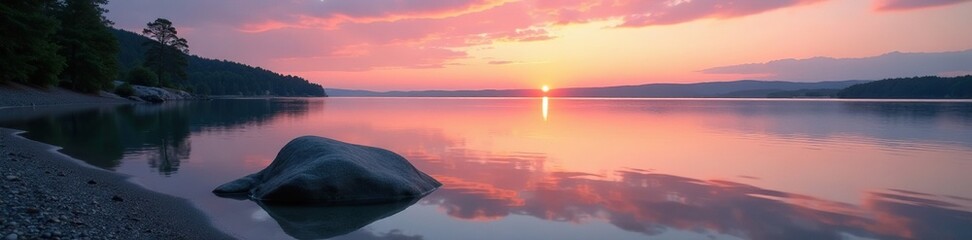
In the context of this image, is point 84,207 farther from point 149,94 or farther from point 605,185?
point 149,94

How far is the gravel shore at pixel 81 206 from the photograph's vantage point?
24.4 ft

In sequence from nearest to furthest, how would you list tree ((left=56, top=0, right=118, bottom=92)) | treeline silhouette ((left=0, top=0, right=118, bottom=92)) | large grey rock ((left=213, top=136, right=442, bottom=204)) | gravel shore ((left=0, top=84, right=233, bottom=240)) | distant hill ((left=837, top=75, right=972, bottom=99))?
gravel shore ((left=0, top=84, right=233, bottom=240))
large grey rock ((left=213, top=136, right=442, bottom=204))
treeline silhouette ((left=0, top=0, right=118, bottom=92))
tree ((left=56, top=0, right=118, bottom=92))
distant hill ((left=837, top=75, right=972, bottom=99))

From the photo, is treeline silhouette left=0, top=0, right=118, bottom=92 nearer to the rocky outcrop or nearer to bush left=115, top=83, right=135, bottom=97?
bush left=115, top=83, right=135, bottom=97

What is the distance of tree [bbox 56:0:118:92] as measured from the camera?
63094 mm

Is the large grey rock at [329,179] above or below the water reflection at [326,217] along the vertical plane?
above

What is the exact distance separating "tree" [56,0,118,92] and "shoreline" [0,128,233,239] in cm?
5838

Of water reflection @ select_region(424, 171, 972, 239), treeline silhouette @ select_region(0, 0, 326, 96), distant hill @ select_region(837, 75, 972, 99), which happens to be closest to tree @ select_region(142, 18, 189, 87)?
treeline silhouette @ select_region(0, 0, 326, 96)

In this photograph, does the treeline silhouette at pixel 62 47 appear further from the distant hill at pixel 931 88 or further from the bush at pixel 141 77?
the distant hill at pixel 931 88

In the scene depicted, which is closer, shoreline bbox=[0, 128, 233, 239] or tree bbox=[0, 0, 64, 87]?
shoreline bbox=[0, 128, 233, 239]

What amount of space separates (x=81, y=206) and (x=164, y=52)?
3965 inches

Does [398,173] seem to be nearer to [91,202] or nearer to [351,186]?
[351,186]

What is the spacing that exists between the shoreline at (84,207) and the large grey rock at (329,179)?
1.55 metres

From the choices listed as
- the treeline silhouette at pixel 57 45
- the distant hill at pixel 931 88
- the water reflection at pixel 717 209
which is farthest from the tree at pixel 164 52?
the distant hill at pixel 931 88

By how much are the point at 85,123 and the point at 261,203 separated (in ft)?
86.4
